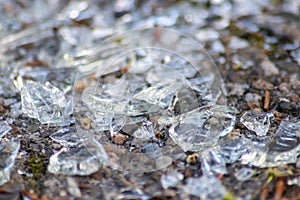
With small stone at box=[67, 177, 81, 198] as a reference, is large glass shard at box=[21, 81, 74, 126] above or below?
above

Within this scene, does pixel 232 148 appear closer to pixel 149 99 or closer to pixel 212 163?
pixel 212 163

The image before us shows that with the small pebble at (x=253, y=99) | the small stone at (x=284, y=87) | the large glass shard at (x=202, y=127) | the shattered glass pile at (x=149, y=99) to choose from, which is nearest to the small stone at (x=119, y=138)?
the shattered glass pile at (x=149, y=99)

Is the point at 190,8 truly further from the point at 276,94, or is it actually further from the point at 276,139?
the point at 276,139

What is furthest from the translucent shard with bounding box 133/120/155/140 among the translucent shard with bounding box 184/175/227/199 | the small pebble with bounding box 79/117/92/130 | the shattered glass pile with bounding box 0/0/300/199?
the translucent shard with bounding box 184/175/227/199

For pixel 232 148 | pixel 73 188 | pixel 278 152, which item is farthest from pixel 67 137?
pixel 278 152

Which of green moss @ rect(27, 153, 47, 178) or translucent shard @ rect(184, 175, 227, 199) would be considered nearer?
translucent shard @ rect(184, 175, 227, 199)

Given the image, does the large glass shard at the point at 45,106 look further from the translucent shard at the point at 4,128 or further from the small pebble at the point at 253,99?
the small pebble at the point at 253,99

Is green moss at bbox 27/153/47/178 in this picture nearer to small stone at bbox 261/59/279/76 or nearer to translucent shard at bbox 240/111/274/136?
translucent shard at bbox 240/111/274/136
